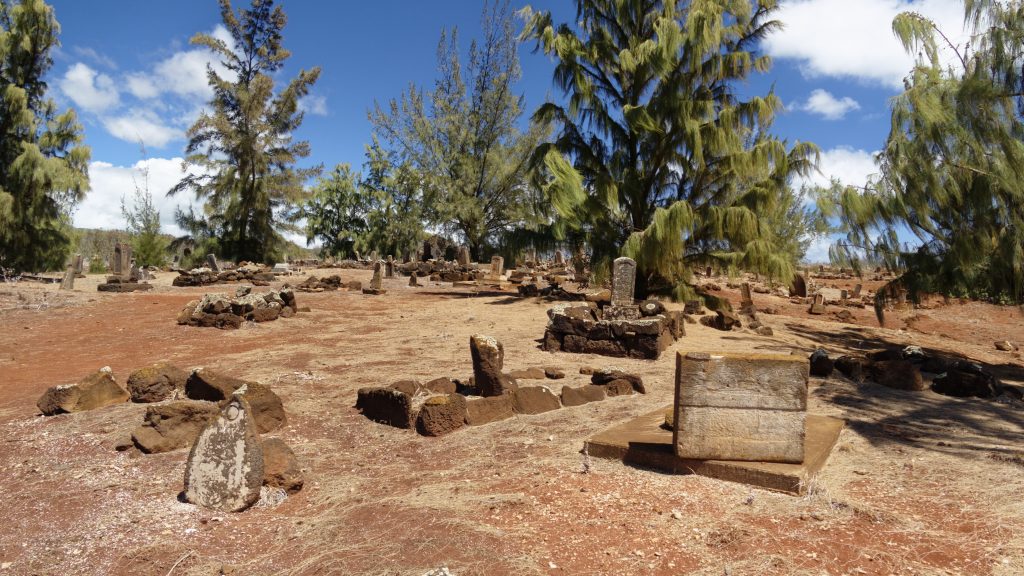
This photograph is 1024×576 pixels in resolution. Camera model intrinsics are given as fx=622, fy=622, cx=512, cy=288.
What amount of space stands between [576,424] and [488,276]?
21.0m

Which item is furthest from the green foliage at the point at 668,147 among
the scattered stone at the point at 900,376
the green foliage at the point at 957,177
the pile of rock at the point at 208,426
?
the pile of rock at the point at 208,426

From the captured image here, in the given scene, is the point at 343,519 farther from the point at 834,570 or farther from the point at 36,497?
the point at 834,570

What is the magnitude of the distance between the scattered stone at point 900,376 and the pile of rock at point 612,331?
11.2 ft

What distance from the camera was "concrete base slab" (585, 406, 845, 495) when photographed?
4.80 metres

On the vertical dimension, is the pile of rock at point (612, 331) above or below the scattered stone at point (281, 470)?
above

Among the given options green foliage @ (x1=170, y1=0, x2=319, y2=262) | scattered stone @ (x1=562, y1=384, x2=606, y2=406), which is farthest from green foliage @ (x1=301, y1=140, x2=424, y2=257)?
scattered stone @ (x1=562, y1=384, x2=606, y2=406)

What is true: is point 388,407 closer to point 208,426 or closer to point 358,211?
point 208,426

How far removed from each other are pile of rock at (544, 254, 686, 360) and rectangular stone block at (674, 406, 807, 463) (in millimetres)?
5765

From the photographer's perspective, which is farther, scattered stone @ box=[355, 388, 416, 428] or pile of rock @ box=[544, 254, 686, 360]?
pile of rock @ box=[544, 254, 686, 360]

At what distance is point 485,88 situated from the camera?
96.7 ft

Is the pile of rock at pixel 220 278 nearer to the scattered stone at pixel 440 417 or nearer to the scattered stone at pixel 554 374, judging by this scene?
the scattered stone at pixel 554 374

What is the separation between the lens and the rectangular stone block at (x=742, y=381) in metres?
5.07

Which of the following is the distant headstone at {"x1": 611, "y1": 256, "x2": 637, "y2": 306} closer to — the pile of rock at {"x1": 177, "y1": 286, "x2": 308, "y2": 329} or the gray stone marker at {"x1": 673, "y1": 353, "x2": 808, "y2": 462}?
the gray stone marker at {"x1": 673, "y1": 353, "x2": 808, "y2": 462}

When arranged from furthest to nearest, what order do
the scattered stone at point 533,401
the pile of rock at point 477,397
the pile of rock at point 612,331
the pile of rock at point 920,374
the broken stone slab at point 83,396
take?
1. the pile of rock at point 612,331
2. the pile of rock at point 920,374
3. the scattered stone at point 533,401
4. the broken stone slab at point 83,396
5. the pile of rock at point 477,397
